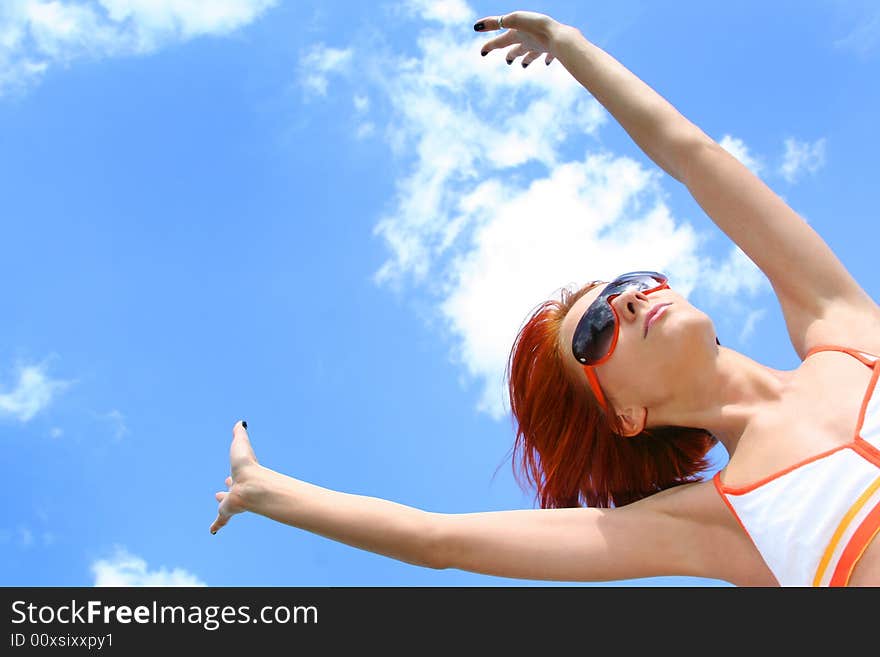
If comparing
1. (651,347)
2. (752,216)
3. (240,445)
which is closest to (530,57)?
(752,216)

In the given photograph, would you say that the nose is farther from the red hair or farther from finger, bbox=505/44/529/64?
finger, bbox=505/44/529/64

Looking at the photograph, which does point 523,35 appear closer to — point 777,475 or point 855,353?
point 855,353

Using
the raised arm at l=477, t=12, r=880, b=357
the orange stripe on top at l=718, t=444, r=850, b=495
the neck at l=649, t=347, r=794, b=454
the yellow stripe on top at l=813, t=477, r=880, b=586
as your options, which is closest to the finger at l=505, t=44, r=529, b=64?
the raised arm at l=477, t=12, r=880, b=357

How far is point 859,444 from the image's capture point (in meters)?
3.53

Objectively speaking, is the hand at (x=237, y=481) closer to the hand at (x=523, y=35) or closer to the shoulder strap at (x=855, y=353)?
the hand at (x=523, y=35)

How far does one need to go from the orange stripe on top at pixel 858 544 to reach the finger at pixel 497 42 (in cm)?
311

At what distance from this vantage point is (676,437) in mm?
4590

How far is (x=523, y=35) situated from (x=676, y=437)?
8.03 ft

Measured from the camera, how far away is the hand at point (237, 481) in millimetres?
3920

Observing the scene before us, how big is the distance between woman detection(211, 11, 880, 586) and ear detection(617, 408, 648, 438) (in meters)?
0.01

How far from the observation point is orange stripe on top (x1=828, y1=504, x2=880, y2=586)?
133 inches
